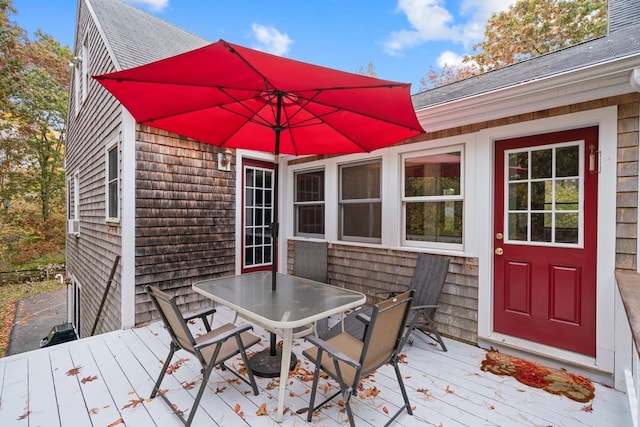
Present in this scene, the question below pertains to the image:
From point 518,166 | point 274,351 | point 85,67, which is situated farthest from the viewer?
point 85,67

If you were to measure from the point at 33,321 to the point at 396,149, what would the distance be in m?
12.6

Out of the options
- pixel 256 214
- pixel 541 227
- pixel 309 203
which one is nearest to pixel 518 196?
pixel 541 227

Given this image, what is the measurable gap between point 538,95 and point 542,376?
2453 mm

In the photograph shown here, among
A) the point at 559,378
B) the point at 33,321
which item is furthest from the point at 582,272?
the point at 33,321

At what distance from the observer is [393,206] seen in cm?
395

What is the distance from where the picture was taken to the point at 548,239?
9.42 feet

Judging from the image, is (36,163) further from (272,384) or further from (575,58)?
(575,58)

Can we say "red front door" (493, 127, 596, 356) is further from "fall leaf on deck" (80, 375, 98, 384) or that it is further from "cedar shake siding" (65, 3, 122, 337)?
"cedar shake siding" (65, 3, 122, 337)

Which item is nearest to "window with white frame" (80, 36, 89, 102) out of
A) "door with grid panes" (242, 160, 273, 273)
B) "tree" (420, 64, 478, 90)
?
"door with grid panes" (242, 160, 273, 273)

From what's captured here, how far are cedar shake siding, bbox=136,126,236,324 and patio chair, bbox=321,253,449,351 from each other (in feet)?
7.98

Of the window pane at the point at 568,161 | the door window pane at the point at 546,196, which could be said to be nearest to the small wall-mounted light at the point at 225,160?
the door window pane at the point at 546,196

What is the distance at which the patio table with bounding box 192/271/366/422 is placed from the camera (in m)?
2.05

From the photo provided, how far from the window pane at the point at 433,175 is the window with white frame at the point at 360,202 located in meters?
0.47

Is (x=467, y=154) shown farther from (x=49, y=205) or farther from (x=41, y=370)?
(x=49, y=205)
